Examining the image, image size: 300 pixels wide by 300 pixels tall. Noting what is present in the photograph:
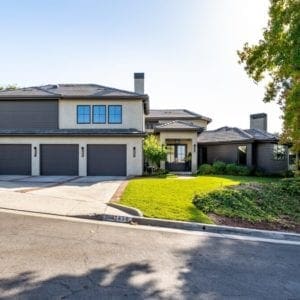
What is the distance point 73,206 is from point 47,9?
8339mm

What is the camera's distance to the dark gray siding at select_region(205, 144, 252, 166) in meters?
25.0

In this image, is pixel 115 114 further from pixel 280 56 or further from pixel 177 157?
pixel 280 56

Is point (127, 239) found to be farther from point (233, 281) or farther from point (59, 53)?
point (59, 53)

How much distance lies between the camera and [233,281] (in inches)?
181

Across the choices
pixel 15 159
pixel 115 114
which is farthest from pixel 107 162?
pixel 15 159

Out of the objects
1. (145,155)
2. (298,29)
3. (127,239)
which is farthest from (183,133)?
(127,239)

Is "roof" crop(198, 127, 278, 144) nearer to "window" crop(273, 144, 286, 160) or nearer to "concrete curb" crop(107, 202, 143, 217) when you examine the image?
"window" crop(273, 144, 286, 160)

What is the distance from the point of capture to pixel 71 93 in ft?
73.9

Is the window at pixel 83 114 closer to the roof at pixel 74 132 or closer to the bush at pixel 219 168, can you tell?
the roof at pixel 74 132

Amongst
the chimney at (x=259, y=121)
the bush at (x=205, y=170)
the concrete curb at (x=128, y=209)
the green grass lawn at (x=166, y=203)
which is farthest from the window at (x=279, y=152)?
the concrete curb at (x=128, y=209)

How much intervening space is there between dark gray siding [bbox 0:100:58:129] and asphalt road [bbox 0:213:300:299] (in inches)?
616

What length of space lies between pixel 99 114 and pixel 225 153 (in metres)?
11.5

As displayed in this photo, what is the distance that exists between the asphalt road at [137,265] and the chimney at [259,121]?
1075 inches

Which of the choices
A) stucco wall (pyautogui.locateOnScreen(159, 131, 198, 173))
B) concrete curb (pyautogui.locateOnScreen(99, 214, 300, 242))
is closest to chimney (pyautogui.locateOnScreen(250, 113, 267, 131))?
stucco wall (pyautogui.locateOnScreen(159, 131, 198, 173))
